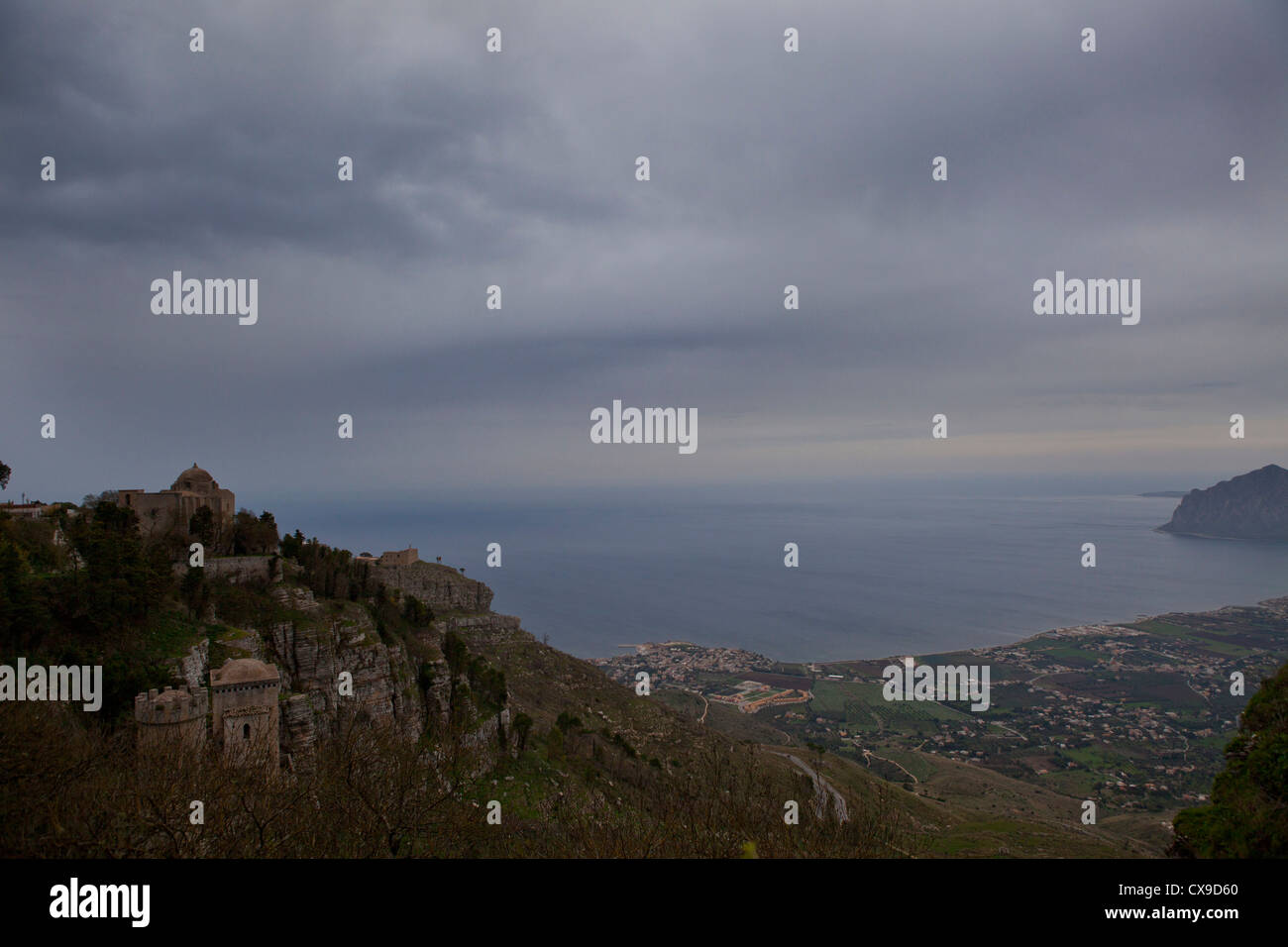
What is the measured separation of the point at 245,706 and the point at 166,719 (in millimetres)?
2621

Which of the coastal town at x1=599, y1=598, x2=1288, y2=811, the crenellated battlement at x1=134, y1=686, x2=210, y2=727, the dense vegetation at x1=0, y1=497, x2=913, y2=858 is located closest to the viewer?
the dense vegetation at x1=0, y1=497, x2=913, y2=858

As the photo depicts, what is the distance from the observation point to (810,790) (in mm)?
28453

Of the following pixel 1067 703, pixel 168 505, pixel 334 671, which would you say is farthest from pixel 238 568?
pixel 1067 703

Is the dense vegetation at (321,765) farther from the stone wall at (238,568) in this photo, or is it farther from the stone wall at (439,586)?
the stone wall at (439,586)

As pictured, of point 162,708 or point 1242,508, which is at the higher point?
point 1242,508

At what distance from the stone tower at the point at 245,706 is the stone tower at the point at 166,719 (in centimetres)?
155

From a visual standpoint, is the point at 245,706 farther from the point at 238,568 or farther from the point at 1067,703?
the point at 1067,703

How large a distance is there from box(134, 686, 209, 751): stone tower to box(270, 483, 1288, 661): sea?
182 ft

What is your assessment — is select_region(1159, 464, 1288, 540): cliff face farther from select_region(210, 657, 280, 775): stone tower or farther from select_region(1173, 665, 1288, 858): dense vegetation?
select_region(210, 657, 280, 775): stone tower

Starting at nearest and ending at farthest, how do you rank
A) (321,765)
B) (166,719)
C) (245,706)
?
(166,719), (321,765), (245,706)

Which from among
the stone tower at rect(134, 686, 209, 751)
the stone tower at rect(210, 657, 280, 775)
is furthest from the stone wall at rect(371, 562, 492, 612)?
the stone tower at rect(134, 686, 209, 751)

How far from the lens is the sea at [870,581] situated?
80.2m

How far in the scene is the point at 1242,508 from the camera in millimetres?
94562

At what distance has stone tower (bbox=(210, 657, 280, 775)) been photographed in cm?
1672
